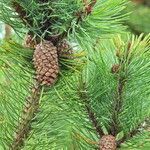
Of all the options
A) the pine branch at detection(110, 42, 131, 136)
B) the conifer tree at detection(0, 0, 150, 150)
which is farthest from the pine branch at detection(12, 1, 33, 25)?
the pine branch at detection(110, 42, 131, 136)

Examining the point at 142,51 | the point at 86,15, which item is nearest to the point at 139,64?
the point at 142,51

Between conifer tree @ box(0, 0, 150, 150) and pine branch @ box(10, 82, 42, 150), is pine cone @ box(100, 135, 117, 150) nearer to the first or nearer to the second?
conifer tree @ box(0, 0, 150, 150)

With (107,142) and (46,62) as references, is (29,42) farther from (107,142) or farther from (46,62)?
(107,142)

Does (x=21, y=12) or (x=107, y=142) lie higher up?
(x=21, y=12)

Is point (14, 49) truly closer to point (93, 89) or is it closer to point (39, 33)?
point (39, 33)

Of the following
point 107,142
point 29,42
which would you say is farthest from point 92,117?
point 29,42

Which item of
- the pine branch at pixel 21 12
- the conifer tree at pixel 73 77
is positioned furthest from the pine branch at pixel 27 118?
the pine branch at pixel 21 12
